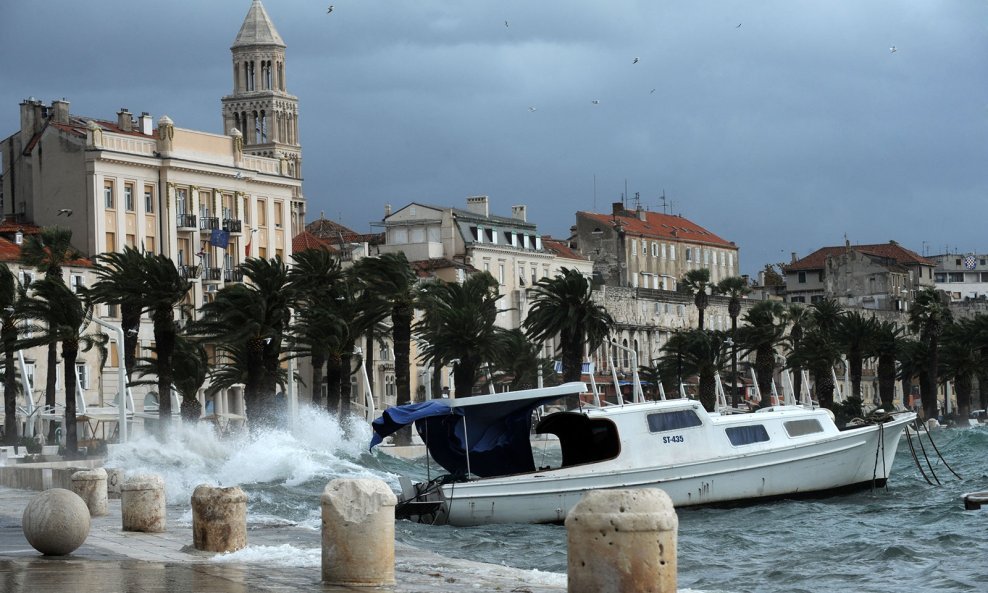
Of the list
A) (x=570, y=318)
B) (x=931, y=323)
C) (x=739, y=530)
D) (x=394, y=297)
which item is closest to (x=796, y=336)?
(x=931, y=323)

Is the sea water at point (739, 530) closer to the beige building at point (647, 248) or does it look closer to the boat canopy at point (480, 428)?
the boat canopy at point (480, 428)

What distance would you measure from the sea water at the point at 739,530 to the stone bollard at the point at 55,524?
75.4 inches

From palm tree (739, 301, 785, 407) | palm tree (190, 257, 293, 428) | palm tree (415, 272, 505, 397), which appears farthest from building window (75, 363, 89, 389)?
palm tree (739, 301, 785, 407)

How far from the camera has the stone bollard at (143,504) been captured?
2508cm

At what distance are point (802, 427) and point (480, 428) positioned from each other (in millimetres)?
10122

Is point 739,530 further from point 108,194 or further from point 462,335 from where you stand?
point 108,194

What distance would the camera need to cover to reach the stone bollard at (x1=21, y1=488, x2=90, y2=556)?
19891 mm

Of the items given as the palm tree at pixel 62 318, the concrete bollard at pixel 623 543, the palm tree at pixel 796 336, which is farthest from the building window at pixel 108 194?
the concrete bollard at pixel 623 543

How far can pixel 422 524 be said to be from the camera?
37.4 meters

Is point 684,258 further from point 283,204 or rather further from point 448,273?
point 283,204

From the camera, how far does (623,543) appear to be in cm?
1398

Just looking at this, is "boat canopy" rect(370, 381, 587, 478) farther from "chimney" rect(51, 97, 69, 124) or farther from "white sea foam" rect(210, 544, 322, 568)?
"chimney" rect(51, 97, 69, 124)

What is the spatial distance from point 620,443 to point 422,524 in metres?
5.38

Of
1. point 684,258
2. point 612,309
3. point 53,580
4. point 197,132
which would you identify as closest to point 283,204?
point 197,132
